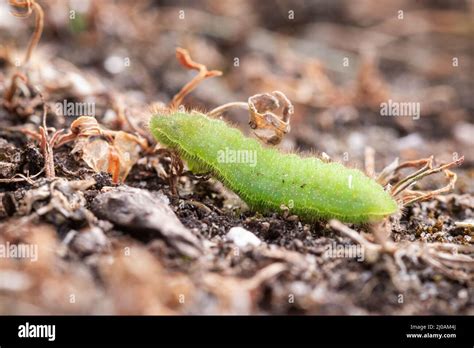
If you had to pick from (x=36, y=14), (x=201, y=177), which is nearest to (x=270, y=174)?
(x=201, y=177)

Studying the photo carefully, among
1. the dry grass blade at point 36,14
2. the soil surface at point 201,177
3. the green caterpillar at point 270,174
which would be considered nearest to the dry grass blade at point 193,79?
the soil surface at point 201,177

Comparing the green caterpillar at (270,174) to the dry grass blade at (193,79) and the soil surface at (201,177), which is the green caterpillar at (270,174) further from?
the dry grass blade at (193,79)

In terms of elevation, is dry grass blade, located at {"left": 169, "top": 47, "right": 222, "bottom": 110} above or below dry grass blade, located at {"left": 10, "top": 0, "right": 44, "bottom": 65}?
below

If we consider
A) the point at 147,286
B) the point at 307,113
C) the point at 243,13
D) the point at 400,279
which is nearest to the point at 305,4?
the point at 243,13

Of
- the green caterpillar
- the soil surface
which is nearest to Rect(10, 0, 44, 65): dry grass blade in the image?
the soil surface

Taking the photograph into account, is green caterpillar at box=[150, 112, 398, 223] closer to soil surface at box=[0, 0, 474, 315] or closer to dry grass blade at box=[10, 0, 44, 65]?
soil surface at box=[0, 0, 474, 315]

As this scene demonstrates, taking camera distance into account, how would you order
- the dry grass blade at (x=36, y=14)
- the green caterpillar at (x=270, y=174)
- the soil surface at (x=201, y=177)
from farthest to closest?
the dry grass blade at (x=36, y=14)
the green caterpillar at (x=270, y=174)
the soil surface at (x=201, y=177)

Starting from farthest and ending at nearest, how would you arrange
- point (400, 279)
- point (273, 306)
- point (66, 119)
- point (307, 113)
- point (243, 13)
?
point (243, 13)
point (307, 113)
point (66, 119)
point (400, 279)
point (273, 306)
